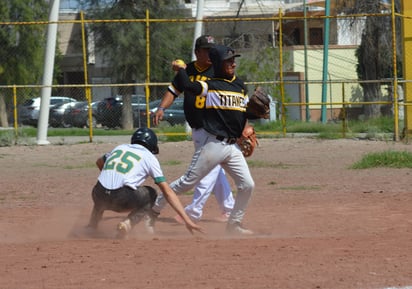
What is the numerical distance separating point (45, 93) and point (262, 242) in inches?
557

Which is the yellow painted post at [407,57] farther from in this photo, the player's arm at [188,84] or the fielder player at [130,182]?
the fielder player at [130,182]

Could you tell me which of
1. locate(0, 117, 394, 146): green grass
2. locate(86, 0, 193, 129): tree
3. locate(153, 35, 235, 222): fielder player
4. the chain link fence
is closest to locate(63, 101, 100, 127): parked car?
the chain link fence

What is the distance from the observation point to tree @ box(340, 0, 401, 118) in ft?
114

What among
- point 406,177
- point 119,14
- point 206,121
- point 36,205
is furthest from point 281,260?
point 119,14

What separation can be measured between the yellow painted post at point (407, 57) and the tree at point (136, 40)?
506 inches

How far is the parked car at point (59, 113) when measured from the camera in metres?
31.9

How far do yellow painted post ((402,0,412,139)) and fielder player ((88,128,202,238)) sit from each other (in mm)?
12954

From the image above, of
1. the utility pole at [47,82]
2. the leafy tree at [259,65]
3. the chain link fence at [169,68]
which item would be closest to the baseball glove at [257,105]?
the utility pole at [47,82]

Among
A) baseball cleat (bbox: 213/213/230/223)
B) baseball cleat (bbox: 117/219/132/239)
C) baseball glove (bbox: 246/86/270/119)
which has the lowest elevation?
baseball cleat (bbox: 213/213/230/223)

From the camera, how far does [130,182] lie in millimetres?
8539

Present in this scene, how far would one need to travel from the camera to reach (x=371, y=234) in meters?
8.75

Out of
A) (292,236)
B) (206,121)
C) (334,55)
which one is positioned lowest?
(292,236)

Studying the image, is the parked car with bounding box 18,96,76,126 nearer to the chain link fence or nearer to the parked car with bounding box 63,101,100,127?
the chain link fence

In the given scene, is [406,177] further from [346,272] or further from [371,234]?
[346,272]
